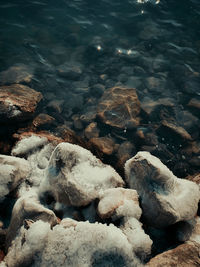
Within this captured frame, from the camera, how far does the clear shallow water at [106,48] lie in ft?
23.9

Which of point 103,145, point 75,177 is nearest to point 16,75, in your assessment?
point 103,145

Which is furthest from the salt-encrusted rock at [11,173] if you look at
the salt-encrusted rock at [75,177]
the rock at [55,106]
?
the rock at [55,106]

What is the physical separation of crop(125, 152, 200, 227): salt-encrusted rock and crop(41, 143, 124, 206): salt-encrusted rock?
1.36 feet

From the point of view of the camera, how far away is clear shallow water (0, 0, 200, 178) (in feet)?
23.9

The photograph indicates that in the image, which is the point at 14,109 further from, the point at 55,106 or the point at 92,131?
the point at 55,106

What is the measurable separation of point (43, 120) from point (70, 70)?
309 cm

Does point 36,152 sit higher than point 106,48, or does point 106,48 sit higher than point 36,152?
point 106,48

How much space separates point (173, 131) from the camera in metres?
5.98

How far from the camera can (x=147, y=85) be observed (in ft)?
25.2

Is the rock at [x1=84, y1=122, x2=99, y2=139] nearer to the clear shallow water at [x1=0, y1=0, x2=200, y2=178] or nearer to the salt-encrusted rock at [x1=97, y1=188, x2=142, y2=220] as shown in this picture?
the clear shallow water at [x1=0, y1=0, x2=200, y2=178]

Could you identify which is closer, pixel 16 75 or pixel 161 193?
pixel 161 193

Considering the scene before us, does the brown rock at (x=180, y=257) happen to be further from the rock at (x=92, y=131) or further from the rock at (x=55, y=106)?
the rock at (x=55, y=106)

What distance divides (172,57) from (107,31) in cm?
356

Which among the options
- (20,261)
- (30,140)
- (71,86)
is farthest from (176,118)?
(20,261)
